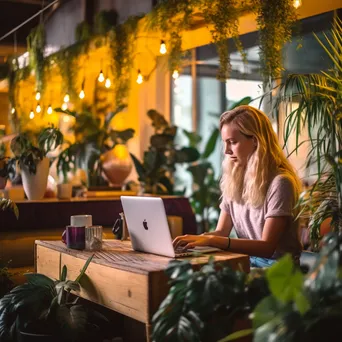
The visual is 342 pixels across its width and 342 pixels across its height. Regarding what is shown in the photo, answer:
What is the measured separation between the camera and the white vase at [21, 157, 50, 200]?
194 inches

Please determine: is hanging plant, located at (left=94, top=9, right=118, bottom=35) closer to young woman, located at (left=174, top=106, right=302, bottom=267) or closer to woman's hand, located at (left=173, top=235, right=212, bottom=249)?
young woman, located at (left=174, top=106, right=302, bottom=267)

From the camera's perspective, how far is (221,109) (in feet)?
27.2

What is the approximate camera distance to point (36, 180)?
16.3 feet

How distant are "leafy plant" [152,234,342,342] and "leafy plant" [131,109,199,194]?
511cm

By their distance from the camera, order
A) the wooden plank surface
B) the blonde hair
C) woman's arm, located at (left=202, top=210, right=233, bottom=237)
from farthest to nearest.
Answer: woman's arm, located at (left=202, top=210, right=233, bottom=237) → the blonde hair → the wooden plank surface

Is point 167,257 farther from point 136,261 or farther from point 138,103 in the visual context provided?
point 138,103

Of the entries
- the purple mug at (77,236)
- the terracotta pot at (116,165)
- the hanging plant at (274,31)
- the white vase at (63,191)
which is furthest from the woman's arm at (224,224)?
the terracotta pot at (116,165)

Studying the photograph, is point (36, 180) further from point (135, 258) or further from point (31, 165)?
point (135, 258)

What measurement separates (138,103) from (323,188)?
20.8 feet

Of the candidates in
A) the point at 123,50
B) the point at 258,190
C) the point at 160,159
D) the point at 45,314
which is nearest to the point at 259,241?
the point at 258,190

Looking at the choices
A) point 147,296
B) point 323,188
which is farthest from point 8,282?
point 323,188

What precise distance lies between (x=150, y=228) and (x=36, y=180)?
218cm

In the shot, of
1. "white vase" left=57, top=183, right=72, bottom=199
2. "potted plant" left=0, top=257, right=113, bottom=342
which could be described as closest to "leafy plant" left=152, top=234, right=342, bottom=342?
"potted plant" left=0, top=257, right=113, bottom=342

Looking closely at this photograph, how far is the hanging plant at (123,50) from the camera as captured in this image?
631 centimetres
